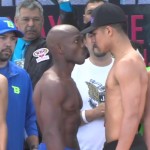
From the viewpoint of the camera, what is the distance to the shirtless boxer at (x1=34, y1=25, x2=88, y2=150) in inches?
169

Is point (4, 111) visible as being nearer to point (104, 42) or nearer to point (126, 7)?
point (104, 42)

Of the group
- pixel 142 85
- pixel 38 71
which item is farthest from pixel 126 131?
pixel 38 71

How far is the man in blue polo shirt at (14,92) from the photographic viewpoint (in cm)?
493

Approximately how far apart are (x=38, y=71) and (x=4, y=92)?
37.3 inches

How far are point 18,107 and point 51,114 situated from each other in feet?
2.42

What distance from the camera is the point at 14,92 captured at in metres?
4.96

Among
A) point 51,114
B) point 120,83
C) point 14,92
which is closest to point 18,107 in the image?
point 14,92

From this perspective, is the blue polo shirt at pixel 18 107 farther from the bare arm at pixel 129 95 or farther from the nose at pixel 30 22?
the bare arm at pixel 129 95

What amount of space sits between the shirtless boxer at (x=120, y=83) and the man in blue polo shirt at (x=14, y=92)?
0.77 metres

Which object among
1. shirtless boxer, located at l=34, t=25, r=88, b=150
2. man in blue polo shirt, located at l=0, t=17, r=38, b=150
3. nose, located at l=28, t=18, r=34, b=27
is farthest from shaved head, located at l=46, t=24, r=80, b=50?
nose, located at l=28, t=18, r=34, b=27

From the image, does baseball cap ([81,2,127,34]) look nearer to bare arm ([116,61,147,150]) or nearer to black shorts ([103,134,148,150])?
bare arm ([116,61,147,150])

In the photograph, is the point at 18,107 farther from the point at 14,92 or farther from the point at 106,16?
the point at 106,16

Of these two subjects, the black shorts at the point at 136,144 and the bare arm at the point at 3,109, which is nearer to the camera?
the black shorts at the point at 136,144

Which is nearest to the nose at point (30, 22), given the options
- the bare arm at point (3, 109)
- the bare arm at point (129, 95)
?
the bare arm at point (3, 109)
